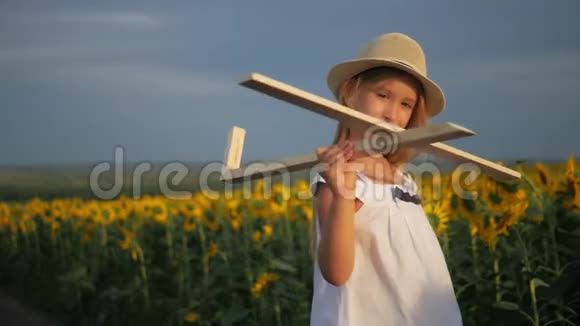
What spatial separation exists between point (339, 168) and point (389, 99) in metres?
0.33

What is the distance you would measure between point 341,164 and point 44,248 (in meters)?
7.69

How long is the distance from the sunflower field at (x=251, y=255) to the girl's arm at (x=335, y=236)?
3.50 feet

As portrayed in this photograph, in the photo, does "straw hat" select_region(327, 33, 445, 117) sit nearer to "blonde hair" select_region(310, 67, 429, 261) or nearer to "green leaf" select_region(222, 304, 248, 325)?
"blonde hair" select_region(310, 67, 429, 261)

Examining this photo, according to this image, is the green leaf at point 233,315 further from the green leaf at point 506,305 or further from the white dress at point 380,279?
the white dress at point 380,279

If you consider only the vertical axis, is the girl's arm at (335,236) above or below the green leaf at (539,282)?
above

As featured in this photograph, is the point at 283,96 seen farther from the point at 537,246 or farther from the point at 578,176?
the point at 537,246

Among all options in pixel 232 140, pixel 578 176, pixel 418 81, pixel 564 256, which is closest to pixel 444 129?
pixel 418 81

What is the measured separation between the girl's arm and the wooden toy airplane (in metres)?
0.11

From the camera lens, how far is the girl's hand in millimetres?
2121

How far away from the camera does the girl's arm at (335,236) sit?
7.18 feet

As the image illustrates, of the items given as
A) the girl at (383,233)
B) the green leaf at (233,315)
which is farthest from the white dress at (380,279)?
the green leaf at (233,315)

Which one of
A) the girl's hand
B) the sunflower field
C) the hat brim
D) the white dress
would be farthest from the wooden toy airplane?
the sunflower field

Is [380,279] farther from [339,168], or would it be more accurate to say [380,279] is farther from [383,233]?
[339,168]

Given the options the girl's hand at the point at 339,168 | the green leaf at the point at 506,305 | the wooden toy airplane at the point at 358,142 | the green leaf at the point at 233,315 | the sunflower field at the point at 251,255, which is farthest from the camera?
the green leaf at the point at 233,315
